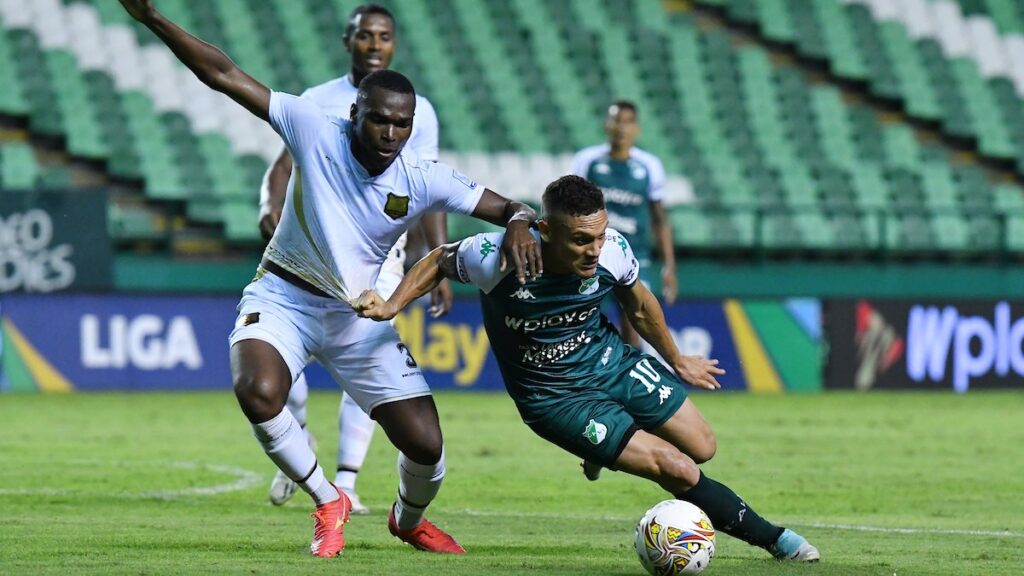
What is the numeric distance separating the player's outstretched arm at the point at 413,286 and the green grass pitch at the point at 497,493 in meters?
0.95

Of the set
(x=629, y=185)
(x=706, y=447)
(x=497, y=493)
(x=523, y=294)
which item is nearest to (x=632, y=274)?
(x=523, y=294)

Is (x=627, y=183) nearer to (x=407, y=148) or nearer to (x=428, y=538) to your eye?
(x=407, y=148)

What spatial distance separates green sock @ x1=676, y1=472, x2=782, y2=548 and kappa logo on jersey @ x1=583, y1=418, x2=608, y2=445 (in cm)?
41

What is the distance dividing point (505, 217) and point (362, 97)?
738 mm

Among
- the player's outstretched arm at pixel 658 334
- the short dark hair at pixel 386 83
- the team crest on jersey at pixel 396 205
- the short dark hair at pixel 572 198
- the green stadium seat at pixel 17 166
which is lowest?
the green stadium seat at pixel 17 166

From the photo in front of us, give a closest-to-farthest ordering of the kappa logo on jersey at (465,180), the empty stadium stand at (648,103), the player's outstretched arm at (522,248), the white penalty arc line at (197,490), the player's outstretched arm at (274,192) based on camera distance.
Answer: the player's outstretched arm at (522,248), the kappa logo on jersey at (465,180), the player's outstretched arm at (274,192), the white penalty arc line at (197,490), the empty stadium stand at (648,103)

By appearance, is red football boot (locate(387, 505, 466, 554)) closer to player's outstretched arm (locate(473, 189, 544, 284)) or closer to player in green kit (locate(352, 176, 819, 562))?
player in green kit (locate(352, 176, 819, 562))

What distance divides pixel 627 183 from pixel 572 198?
7.16 m

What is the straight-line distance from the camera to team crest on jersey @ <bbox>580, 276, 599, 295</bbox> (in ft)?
A: 21.1

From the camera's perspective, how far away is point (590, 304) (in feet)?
21.2

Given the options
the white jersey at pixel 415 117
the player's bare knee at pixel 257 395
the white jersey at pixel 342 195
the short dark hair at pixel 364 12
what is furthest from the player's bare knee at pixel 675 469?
the short dark hair at pixel 364 12

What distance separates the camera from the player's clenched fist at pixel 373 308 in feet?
20.2

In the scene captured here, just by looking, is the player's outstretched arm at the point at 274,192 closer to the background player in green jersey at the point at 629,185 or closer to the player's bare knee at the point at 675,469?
the player's bare knee at the point at 675,469

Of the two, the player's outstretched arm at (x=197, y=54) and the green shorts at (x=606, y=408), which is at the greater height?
the player's outstretched arm at (x=197, y=54)
